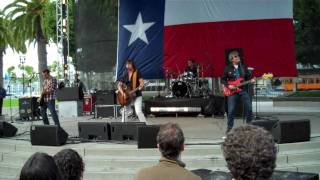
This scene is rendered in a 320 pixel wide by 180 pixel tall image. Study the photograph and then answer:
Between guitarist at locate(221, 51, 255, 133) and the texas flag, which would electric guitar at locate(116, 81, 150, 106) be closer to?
guitarist at locate(221, 51, 255, 133)

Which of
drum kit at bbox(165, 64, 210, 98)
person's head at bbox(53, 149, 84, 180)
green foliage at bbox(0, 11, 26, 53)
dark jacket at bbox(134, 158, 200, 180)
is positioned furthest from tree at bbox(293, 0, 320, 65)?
green foliage at bbox(0, 11, 26, 53)

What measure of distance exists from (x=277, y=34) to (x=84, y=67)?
8.17m

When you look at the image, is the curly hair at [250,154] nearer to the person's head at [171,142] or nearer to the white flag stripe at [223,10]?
the person's head at [171,142]

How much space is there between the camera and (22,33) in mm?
35281

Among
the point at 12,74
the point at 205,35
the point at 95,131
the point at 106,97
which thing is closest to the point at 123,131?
the point at 95,131

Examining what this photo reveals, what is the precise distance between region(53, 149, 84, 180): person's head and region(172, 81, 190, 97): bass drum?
1296 centimetres

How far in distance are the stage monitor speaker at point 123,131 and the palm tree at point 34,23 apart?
24280 mm

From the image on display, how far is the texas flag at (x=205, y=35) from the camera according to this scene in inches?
627

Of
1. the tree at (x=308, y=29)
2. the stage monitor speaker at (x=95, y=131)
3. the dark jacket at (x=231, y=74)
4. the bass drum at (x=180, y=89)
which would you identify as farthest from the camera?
the tree at (x=308, y=29)

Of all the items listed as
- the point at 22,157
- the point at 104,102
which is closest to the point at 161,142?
the point at 22,157

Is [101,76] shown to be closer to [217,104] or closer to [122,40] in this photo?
[122,40]

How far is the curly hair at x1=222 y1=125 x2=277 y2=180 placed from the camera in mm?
2357

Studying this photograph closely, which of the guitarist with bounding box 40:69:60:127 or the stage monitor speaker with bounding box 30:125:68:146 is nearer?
the stage monitor speaker with bounding box 30:125:68:146

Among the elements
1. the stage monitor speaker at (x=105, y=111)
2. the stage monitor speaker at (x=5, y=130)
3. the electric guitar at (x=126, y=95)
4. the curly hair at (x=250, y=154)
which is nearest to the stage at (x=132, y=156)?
the stage monitor speaker at (x=5, y=130)
